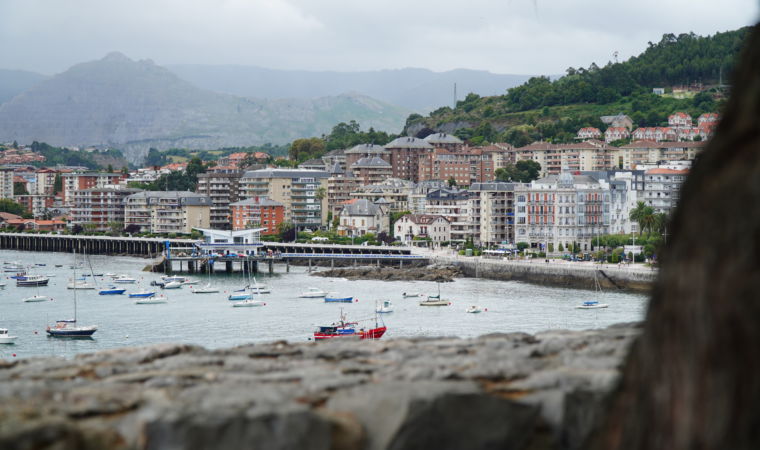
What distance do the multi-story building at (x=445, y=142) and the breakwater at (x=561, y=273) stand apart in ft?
131

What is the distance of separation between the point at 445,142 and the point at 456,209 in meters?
25.4

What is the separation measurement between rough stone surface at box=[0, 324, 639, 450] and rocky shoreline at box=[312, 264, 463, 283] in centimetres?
4334

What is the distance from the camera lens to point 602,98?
102 meters

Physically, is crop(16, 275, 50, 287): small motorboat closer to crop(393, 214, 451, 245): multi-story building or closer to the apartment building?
crop(393, 214, 451, 245): multi-story building

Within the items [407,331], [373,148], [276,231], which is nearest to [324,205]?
[276,231]

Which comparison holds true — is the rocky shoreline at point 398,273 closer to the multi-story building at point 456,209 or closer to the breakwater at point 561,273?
the breakwater at point 561,273

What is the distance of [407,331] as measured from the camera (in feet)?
100

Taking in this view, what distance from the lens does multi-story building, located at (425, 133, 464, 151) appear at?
9431 centimetres

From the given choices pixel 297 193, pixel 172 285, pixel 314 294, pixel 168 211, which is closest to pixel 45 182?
pixel 168 211

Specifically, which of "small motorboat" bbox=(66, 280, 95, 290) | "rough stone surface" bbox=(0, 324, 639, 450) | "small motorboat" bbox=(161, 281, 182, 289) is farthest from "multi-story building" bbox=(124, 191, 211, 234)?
"rough stone surface" bbox=(0, 324, 639, 450)

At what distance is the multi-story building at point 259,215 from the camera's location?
3017 inches

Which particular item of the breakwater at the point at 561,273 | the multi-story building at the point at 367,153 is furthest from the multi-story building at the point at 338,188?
the breakwater at the point at 561,273

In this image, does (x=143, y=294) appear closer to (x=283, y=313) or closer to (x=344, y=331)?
(x=283, y=313)

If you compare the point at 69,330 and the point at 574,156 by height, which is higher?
the point at 574,156
